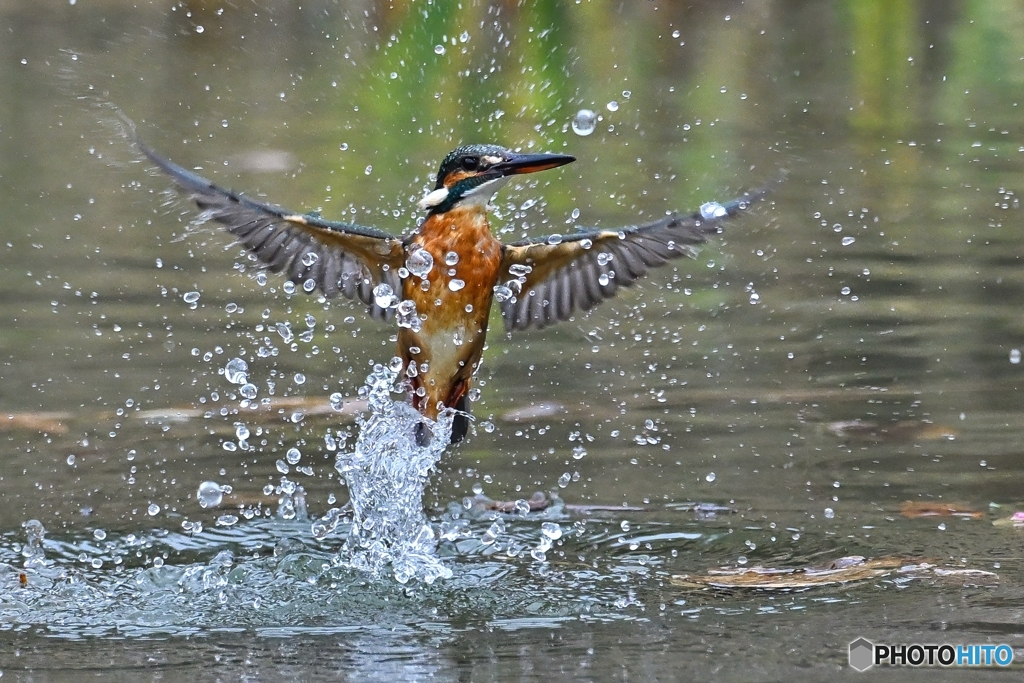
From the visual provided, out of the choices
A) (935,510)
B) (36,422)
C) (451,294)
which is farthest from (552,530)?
(36,422)

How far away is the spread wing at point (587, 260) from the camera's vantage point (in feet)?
14.7

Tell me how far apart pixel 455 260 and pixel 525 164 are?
0.35 metres

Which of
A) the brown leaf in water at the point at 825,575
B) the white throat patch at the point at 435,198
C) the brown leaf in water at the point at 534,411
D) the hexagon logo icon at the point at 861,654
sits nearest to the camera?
the hexagon logo icon at the point at 861,654

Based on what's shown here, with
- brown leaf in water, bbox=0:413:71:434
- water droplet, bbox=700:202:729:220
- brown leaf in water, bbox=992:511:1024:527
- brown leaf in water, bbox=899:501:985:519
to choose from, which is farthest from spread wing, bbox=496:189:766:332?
brown leaf in water, bbox=0:413:71:434

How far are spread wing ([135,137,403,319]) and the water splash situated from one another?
0.30 m

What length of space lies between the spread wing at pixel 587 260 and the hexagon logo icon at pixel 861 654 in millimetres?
1399

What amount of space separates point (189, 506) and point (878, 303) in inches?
132

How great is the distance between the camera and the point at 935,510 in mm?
4453

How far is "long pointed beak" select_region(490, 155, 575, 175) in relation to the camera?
434 centimetres

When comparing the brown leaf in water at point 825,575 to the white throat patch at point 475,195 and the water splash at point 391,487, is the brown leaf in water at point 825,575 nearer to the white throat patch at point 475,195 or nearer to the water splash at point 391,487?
the water splash at point 391,487

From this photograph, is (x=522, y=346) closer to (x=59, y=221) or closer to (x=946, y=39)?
(x=59, y=221)

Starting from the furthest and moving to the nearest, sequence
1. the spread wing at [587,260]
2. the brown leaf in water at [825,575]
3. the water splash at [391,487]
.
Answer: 1. the spread wing at [587,260]
2. the water splash at [391,487]
3. the brown leaf in water at [825,575]

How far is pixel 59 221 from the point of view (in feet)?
27.0

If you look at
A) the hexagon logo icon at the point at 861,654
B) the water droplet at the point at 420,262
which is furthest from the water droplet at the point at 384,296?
→ the hexagon logo icon at the point at 861,654
